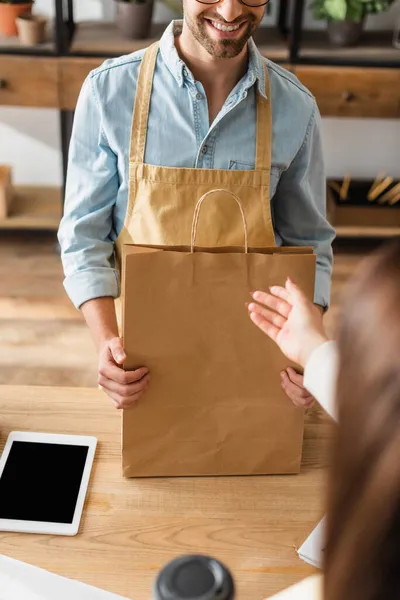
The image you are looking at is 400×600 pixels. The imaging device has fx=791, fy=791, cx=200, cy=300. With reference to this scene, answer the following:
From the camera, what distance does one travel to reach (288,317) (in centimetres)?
107

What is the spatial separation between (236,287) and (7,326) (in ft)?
6.36

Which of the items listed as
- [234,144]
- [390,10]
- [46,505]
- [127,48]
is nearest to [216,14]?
[234,144]

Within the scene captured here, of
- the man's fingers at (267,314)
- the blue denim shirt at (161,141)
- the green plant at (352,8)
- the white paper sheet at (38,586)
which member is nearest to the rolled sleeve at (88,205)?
the blue denim shirt at (161,141)

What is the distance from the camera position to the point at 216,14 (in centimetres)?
142

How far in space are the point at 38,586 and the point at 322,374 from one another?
45 centimetres

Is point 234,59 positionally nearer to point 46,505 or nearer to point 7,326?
point 46,505

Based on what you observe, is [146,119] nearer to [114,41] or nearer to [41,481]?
[41,481]

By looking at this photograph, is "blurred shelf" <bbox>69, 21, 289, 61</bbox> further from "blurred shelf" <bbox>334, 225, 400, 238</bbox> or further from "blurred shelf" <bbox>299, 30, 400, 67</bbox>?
"blurred shelf" <bbox>334, 225, 400, 238</bbox>

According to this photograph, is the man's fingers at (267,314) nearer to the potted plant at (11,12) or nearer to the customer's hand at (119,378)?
the customer's hand at (119,378)

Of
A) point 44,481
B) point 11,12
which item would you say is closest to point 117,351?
point 44,481

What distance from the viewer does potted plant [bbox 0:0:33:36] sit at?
2953 mm

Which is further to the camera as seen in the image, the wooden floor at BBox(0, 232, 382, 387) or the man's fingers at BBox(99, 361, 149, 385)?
the wooden floor at BBox(0, 232, 382, 387)

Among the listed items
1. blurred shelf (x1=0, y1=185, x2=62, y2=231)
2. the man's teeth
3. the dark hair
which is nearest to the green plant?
blurred shelf (x1=0, y1=185, x2=62, y2=231)

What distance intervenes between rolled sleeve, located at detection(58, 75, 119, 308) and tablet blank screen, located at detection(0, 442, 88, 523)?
1.02ft
